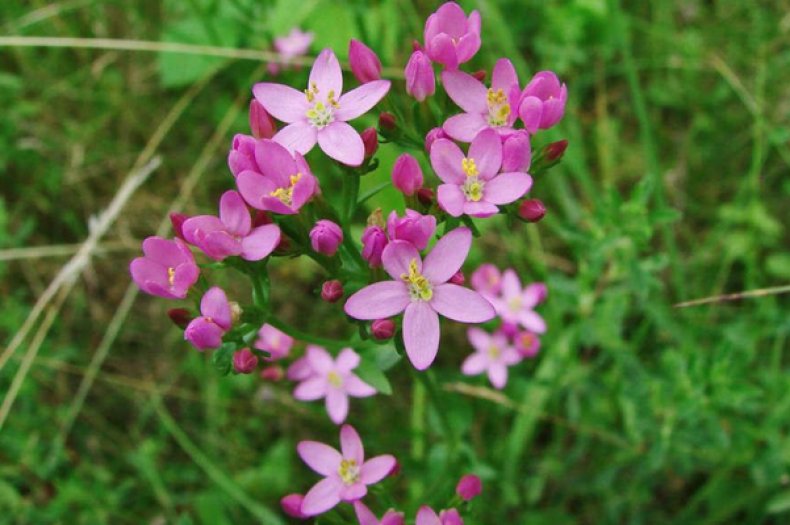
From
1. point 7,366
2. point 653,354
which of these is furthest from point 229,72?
point 653,354

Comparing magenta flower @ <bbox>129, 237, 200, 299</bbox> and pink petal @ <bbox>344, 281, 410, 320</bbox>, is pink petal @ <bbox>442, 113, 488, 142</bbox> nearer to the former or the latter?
pink petal @ <bbox>344, 281, 410, 320</bbox>

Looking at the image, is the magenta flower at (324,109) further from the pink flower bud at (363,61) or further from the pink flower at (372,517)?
the pink flower at (372,517)

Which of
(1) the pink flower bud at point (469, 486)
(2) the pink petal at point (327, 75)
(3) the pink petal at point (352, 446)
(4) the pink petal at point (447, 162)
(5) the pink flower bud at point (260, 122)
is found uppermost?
(2) the pink petal at point (327, 75)

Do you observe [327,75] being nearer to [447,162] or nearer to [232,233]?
[447,162]

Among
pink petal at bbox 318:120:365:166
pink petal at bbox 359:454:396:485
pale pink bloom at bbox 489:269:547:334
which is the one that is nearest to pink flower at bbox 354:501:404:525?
pink petal at bbox 359:454:396:485

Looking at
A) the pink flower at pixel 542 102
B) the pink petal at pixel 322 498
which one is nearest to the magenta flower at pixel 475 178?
the pink flower at pixel 542 102

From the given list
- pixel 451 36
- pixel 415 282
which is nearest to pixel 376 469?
pixel 415 282
